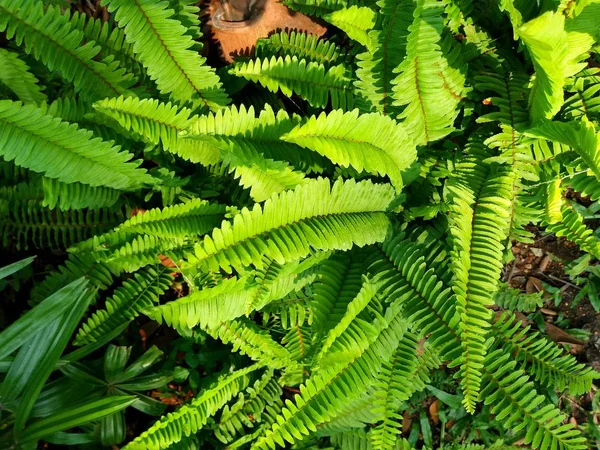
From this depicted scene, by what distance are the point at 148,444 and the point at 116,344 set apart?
0.84m

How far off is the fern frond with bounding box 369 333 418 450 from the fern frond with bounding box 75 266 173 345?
1.38 meters

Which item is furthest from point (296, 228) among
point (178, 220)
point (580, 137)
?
point (580, 137)

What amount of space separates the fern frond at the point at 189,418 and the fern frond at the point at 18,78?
1.81 meters

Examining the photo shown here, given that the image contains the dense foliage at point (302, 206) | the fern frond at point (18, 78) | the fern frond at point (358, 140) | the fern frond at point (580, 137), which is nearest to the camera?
the fern frond at point (580, 137)

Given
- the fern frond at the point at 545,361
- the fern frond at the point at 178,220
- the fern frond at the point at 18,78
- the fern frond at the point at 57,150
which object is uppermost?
the fern frond at the point at 18,78

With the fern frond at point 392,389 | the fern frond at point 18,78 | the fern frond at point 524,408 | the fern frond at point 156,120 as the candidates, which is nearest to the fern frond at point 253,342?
the fern frond at point 392,389

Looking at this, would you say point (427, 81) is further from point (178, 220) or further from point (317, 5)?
point (178, 220)

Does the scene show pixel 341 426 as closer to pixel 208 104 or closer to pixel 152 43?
pixel 208 104

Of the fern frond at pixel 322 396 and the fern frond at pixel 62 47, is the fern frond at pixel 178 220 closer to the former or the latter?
the fern frond at pixel 62 47

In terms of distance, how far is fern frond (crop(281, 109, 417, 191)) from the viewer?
2.36m

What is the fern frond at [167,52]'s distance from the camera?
8.62 feet

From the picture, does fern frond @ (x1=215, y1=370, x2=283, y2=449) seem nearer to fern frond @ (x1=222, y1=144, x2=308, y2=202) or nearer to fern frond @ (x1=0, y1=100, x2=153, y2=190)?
fern frond @ (x1=222, y1=144, x2=308, y2=202)

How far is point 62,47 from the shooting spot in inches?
108

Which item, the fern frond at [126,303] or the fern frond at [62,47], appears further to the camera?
the fern frond at [126,303]
